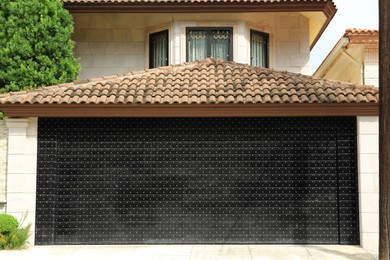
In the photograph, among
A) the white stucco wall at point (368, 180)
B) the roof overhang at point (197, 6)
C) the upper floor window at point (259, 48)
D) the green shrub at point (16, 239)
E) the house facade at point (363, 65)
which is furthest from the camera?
the upper floor window at point (259, 48)

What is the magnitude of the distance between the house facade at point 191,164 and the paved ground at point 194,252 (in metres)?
0.38

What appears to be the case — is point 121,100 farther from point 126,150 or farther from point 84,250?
point 84,250

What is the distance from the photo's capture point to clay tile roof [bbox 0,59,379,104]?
1188 centimetres

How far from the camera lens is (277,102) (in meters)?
11.8

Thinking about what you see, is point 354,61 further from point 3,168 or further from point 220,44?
point 3,168

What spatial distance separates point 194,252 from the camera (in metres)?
11.2

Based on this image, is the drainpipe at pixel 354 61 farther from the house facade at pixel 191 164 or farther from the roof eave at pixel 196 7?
the house facade at pixel 191 164

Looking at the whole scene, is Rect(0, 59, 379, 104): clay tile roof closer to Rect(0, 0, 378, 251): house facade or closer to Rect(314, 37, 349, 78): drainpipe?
Rect(0, 0, 378, 251): house facade

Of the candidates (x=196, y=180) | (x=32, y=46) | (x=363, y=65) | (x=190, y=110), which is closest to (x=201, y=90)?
(x=190, y=110)

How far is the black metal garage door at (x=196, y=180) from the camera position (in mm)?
12156

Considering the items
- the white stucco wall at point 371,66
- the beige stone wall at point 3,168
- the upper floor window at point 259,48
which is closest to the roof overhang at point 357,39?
the white stucco wall at point 371,66

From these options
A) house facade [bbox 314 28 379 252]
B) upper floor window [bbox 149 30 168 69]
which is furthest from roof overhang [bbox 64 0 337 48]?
house facade [bbox 314 28 379 252]

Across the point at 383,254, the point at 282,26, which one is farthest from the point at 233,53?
the point at 383,254

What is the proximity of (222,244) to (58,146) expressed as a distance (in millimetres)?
4336
